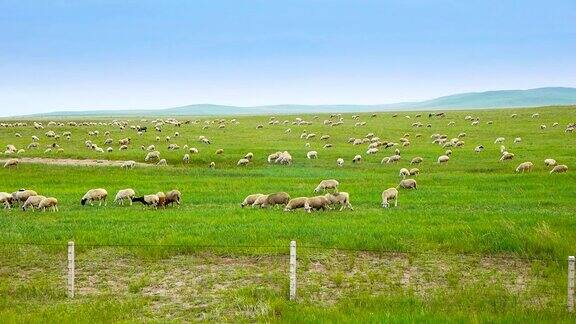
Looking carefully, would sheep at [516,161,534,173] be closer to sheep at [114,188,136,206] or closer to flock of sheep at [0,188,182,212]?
flock of sheep at [0,188,182,212]

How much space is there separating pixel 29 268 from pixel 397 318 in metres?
12.0

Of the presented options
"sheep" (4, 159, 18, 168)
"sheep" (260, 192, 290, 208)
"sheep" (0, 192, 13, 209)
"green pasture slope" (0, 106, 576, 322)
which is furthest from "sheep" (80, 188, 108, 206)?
"sheep" (4, 159, 18, 168)

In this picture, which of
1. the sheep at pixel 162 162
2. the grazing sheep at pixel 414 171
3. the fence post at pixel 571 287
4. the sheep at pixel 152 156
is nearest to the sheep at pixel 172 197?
the grazing sheep at pixel 414 171

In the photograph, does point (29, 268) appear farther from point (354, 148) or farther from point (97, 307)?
point (354, 148)

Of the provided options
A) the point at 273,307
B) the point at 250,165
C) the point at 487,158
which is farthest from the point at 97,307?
the point at 487,158

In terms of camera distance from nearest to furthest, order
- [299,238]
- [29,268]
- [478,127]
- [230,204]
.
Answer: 1. [29,268]
2. [299,238]
3. [230,204]
4. [478,127]

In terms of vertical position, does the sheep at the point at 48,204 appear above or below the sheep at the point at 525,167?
above

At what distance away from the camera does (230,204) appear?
30234 millimetres

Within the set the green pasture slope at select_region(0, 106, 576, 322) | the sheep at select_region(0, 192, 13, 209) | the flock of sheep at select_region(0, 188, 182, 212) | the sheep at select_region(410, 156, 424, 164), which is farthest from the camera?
the sheep at select_region(410, 156, 424, 164)

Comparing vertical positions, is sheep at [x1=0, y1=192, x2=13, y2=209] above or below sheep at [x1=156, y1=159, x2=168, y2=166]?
above

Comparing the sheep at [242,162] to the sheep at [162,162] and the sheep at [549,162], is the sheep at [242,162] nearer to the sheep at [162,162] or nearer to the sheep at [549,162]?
the sheep at [162,162]

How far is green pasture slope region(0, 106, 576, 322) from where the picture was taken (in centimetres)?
1466

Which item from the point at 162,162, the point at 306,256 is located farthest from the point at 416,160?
the point at 306,256

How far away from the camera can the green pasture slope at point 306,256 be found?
48.1 ft
